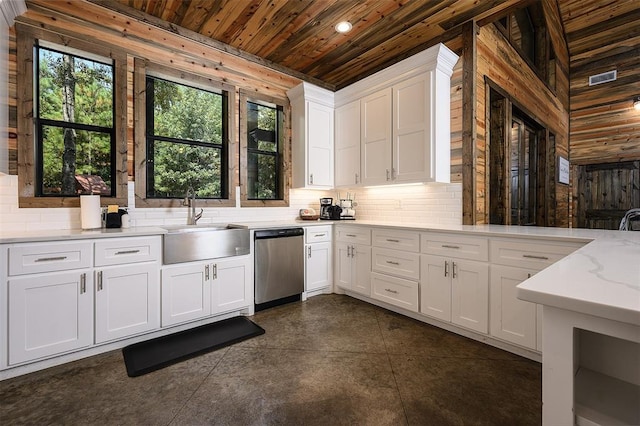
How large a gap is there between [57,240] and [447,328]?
127 inches

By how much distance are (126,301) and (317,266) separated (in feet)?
6.55

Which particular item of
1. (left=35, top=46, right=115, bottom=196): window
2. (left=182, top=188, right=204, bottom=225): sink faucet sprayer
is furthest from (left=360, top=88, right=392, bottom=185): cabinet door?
(left=35, top=46, right=115, bottom=196): window

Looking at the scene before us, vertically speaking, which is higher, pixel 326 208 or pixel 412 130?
pixel 412 130

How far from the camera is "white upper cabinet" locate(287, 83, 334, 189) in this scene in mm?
4008

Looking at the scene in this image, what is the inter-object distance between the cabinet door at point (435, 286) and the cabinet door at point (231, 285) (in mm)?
1743

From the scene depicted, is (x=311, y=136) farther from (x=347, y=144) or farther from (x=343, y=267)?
(x=343, y=267)

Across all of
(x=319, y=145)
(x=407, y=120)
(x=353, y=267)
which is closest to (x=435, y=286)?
(x=353, y=267)

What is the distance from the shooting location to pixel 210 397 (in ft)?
5.87

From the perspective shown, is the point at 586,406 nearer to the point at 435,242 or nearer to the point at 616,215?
the point at 435,242

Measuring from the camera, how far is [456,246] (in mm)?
2580

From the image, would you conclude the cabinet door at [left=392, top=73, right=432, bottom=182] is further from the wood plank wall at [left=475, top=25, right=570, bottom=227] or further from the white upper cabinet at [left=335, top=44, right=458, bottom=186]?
the wood plank wall at [left=475, top=25, right=570, bottom=227]

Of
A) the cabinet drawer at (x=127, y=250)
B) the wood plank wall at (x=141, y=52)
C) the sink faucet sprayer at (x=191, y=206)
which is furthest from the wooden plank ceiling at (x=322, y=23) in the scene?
the cabinet drawer at (x=127, y=250)

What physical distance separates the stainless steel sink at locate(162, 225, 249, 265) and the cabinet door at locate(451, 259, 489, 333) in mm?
2020

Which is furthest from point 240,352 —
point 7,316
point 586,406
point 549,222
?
point 549,222
